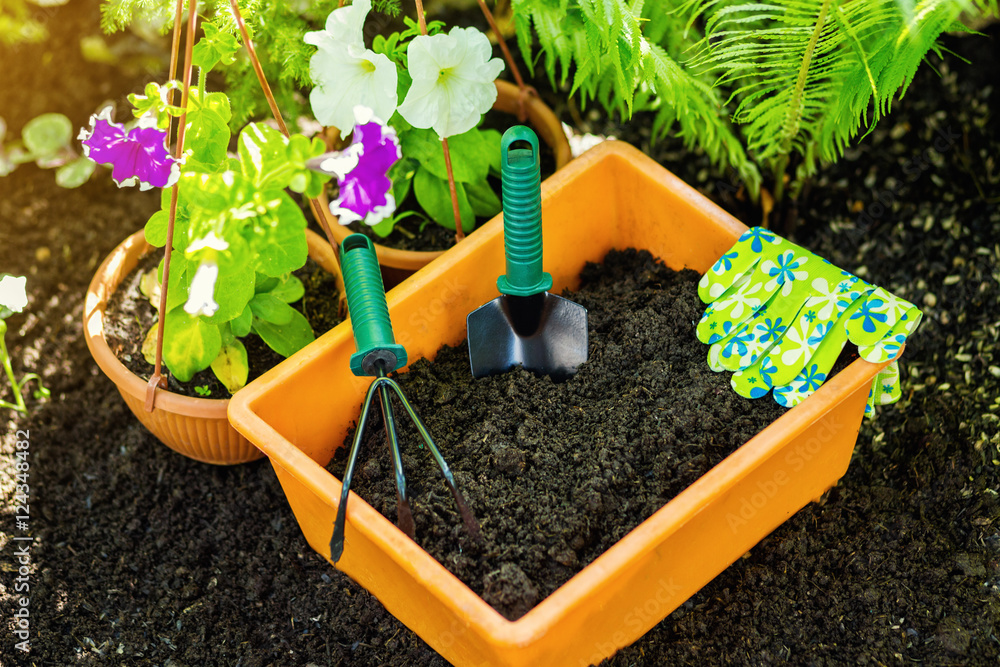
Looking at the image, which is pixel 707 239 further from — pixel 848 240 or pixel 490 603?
pixel 490 603

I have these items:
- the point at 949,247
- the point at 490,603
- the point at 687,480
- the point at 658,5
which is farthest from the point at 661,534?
the point at 949,247

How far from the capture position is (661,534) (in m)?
1.44

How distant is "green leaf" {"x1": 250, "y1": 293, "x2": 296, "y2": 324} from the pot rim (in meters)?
0.18

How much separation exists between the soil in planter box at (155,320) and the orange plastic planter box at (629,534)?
10.8 inches

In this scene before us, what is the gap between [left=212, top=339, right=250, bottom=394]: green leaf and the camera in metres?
1.83

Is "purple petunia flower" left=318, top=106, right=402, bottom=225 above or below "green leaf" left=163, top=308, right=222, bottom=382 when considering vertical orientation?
above

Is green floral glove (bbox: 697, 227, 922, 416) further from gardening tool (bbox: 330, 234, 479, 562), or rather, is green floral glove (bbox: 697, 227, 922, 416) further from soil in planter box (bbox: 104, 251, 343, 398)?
soil in planter box (bbox: 104, 251, 343, 398)

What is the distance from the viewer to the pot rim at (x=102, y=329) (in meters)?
1.80

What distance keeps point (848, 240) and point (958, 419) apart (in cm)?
56

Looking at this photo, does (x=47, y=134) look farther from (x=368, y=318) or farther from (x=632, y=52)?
(x=632, y=52)

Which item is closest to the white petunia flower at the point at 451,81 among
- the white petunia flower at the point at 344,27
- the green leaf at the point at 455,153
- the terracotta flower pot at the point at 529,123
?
the white petunia flower at the point at 344,27

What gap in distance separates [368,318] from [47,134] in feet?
4.87

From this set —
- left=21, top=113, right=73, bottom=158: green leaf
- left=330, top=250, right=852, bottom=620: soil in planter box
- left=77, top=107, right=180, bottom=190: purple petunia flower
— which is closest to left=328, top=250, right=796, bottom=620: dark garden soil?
left=330, top=250, right=852, bottom=620: soil in planter box

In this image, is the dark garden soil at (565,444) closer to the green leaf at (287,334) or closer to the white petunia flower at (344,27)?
the green leaf at (287,334)
